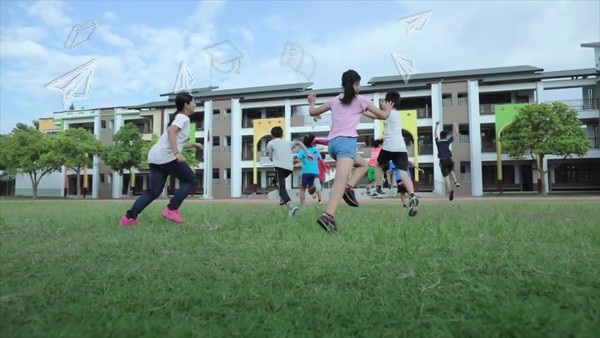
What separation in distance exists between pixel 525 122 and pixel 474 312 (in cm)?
3371

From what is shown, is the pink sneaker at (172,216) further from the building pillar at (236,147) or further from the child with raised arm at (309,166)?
the building pillar at (236,147)

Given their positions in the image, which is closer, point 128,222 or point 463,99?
point 128,222

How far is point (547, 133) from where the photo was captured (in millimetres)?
30969

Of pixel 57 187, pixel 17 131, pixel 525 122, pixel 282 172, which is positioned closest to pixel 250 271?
pixel 282 172

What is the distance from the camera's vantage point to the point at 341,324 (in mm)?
1914

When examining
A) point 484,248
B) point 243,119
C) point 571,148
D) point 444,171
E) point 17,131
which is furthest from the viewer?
point 243,119

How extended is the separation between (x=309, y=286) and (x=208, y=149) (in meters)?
41.7

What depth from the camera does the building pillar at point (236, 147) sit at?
1700 inches

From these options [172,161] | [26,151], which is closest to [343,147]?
[172,161]

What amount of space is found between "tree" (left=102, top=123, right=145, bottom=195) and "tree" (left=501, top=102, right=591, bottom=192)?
103ft

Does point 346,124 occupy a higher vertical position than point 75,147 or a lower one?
lower

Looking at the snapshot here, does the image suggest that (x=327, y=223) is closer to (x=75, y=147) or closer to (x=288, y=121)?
(x=288, y=121)

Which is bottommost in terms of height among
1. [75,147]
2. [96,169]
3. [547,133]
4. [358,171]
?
[358,171]

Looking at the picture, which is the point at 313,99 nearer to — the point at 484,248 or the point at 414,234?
the point at 414,234
